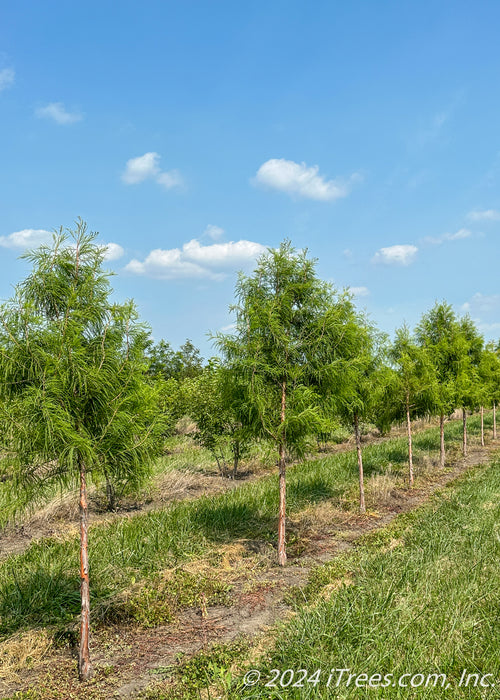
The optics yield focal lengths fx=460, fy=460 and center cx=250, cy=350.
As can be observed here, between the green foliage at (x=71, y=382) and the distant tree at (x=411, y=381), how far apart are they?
1107cm

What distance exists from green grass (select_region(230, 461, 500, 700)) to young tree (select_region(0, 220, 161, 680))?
263 cm

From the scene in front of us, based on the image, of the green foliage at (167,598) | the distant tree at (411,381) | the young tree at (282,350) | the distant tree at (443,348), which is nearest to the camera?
the green foliage at (167,598)

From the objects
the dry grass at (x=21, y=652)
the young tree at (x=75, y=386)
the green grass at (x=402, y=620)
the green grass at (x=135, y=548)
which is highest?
the young tree at (x=75, y=386)

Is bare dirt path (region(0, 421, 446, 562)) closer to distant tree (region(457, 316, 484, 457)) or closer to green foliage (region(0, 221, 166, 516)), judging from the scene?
green foliage (region(0, 221, 166, 516))

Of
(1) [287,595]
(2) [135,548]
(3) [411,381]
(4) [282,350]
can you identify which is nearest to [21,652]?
(2) [135,548]

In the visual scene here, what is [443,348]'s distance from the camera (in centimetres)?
1833

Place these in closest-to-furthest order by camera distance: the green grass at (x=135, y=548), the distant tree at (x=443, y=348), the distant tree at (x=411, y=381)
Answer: the green grass at (x=135, y=548)
the distant tree at (x=411, y=381)
the distant tree at (x=443, y=348)

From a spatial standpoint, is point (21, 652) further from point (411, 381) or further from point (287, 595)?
point (411, 381)

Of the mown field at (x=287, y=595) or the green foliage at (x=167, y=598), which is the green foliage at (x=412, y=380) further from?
the green foliage at (x=167, y=598)

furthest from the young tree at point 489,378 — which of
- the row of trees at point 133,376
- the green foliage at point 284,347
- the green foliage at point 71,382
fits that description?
the green foliage at point 71,382

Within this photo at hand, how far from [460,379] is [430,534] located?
36.3 ft

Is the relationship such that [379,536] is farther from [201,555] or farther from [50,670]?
[50,670]

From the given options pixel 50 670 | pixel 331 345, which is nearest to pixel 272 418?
pixel 331 345

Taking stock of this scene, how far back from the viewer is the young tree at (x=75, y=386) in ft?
17.0
